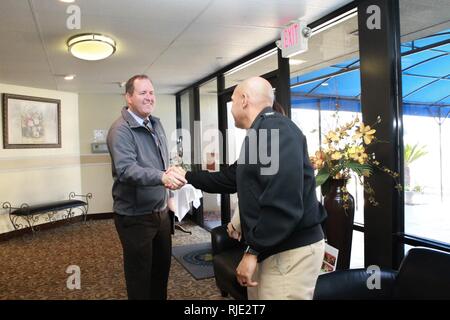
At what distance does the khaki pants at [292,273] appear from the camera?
1.35 meters

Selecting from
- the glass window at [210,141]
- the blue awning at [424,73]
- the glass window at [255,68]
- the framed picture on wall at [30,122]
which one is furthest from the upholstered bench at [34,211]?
the blue awning at [424,73]

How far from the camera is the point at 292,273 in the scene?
4.42 ft

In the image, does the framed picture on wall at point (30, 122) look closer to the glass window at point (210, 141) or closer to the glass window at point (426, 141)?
the glass window at point (210, 141)

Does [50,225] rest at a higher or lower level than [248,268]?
lower

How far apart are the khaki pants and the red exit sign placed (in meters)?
2.13

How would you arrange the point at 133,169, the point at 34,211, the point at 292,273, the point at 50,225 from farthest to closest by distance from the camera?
the point at 50,225 < the point at 34,211 < the point at 133,169 < the point at 292,273

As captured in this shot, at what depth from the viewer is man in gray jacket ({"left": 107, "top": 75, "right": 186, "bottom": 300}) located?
1.87m

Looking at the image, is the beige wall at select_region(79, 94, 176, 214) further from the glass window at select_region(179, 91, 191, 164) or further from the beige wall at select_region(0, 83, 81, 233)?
the glass window at select_region(179, 91, 191, 164)

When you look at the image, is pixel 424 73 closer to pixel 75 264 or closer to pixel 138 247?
pixel 138 247

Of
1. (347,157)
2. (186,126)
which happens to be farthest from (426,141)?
(186,126)

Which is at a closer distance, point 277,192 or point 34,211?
point 277,192

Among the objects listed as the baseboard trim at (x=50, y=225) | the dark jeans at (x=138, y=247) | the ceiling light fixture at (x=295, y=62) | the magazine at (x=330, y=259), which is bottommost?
the baseboard trim at (x=50, y=225)

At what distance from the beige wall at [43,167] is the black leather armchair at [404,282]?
5.14m

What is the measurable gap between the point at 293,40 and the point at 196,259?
2.53 m
